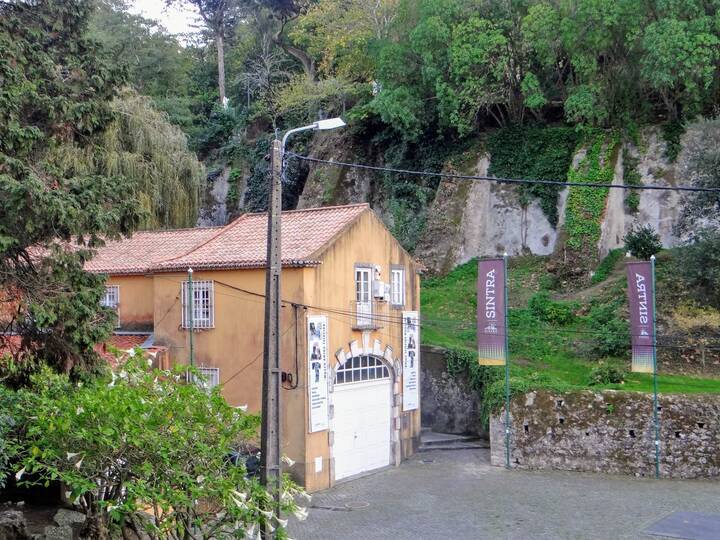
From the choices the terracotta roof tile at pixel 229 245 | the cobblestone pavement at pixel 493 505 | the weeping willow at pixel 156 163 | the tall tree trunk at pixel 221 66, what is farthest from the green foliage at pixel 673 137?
the tall tree trunk at pixel 221 66

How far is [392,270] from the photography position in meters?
25.1

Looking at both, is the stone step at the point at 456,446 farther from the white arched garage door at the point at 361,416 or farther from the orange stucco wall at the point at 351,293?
the white arched garage door at the point at 361,416

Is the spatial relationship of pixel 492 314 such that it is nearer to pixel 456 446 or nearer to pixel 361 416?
pixel 361 416

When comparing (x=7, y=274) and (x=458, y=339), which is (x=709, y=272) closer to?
(x=458, y=339)

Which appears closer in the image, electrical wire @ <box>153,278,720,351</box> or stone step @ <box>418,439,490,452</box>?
electrical wire @ <box>153,278,720,351</box>

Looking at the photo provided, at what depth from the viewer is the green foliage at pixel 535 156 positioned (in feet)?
113

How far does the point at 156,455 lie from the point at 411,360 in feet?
52.5

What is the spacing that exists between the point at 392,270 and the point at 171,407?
1508 cm

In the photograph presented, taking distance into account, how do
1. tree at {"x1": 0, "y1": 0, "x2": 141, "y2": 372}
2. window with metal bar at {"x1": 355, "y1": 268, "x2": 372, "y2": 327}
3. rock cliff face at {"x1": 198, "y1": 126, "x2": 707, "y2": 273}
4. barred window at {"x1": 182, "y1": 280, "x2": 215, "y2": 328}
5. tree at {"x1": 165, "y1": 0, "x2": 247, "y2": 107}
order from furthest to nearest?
1. tree at {"x1": 165, "y1": 0, "x2": 247, "y2": 107}
2. rock cliff face at {"x1": 198, "y1": 126, "x2": 707, "y2": 273}
3. window with metal bar at {"x1": 355, "y1": 268, "x2": 372, "y2": 327}
4. barred window at {"x1": 182, "y1": 280, "x2": 215, "y2": 328}
5. tree at {"x1": 0, "y1": 0, "x2": 141, "y2": 372}

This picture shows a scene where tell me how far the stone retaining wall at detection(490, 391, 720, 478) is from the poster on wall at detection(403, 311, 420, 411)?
9.72 feet

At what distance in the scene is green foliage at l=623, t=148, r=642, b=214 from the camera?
1268 inches

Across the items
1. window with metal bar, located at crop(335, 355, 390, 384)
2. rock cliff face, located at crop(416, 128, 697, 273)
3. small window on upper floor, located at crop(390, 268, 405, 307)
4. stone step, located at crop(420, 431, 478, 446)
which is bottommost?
stone step, located at crop(420, 431, 478, 446)

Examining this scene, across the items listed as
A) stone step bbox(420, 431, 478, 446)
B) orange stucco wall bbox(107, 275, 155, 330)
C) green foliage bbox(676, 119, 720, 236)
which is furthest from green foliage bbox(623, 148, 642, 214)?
orange stucco wall bbox(107, 275, 155, 330)

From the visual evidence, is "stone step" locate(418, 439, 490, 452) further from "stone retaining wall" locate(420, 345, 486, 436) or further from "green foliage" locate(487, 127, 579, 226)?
"green foliage" locate(487, 127, 579, 226)
